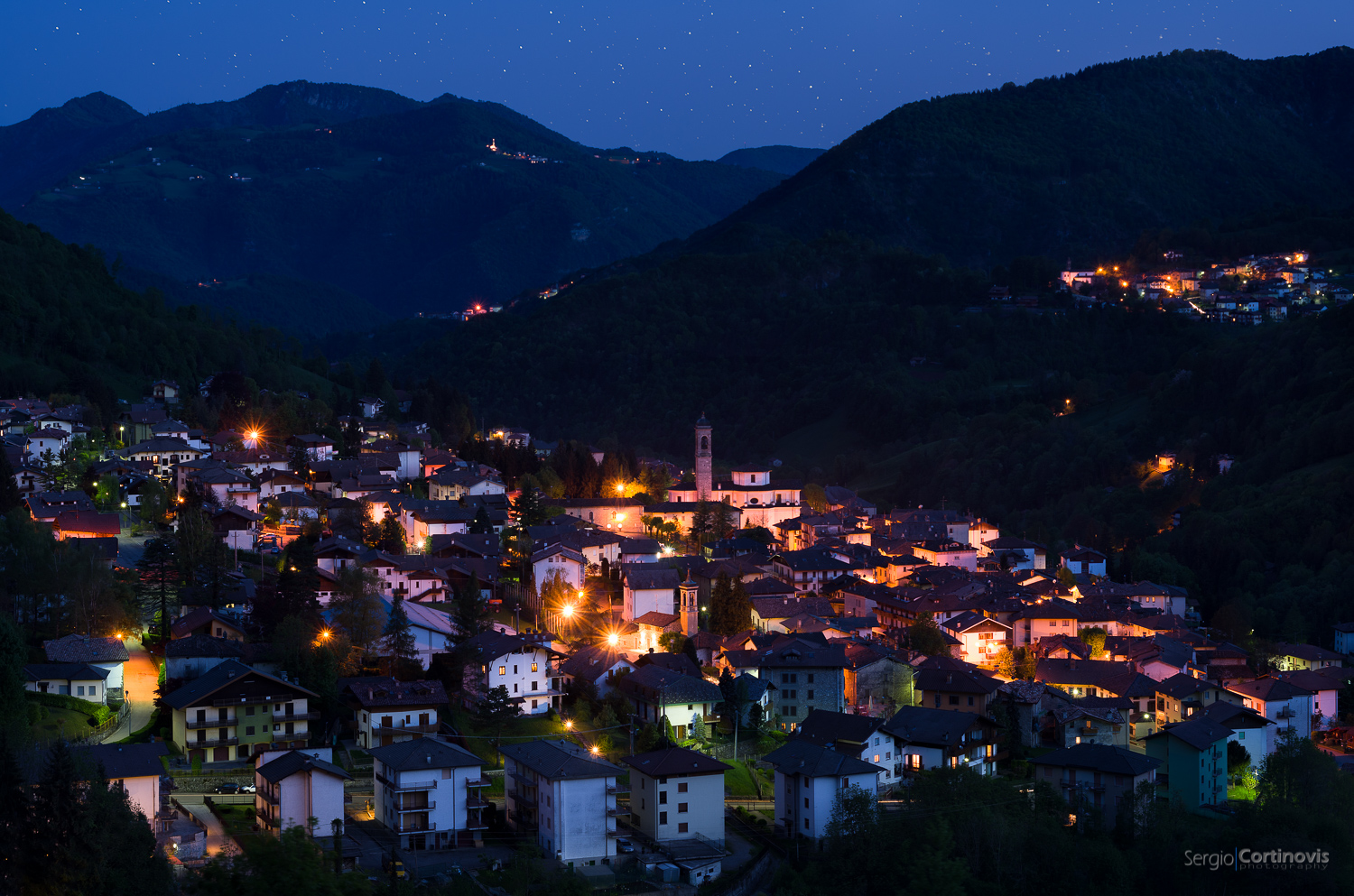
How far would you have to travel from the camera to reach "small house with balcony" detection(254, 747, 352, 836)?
22.5 metres

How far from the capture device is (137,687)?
28469 mm

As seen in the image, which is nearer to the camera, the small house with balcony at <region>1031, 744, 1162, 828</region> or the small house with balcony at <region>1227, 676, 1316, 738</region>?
the small house with balcony at <region>1031, 744, 1162, 828</region>

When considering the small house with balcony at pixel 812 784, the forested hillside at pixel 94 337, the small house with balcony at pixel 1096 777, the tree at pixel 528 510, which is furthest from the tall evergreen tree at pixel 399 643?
the forested hillside at pixel 94 337

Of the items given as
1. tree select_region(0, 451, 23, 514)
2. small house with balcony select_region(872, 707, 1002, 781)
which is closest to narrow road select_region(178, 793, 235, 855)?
small house with balcony select_region(872, 707, 1002, 781)

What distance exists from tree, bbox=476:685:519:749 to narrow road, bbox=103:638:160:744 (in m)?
6.02

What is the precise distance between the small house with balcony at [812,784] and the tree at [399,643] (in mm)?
6500

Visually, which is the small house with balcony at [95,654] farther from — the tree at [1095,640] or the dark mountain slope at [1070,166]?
the dark mountain slope at [1070,166]

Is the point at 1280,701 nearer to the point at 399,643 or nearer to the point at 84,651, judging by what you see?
the point at 399,643

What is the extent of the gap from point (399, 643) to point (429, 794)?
6660mm

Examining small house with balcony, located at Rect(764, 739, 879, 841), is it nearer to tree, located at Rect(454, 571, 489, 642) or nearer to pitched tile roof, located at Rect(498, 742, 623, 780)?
pitched tile roof, located at Rect(498, 742, 623, 780)

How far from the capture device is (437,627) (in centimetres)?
3189

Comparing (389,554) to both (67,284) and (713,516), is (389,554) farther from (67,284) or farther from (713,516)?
(67,284)

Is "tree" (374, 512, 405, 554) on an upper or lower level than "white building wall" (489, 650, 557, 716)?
upper

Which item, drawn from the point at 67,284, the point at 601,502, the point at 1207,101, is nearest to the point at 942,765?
the point at 601,502
